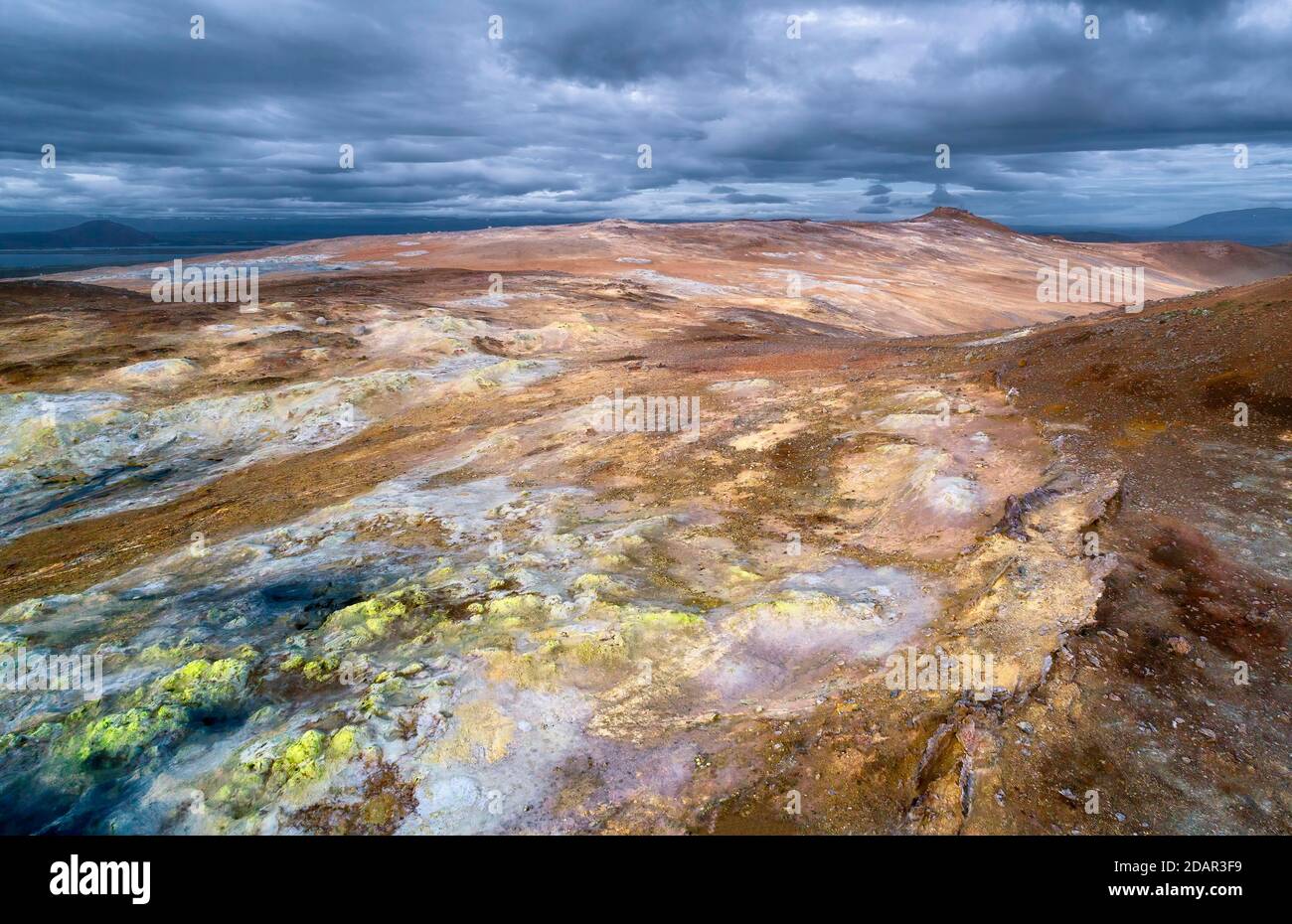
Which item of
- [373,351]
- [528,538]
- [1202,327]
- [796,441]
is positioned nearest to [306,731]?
[528,538]
